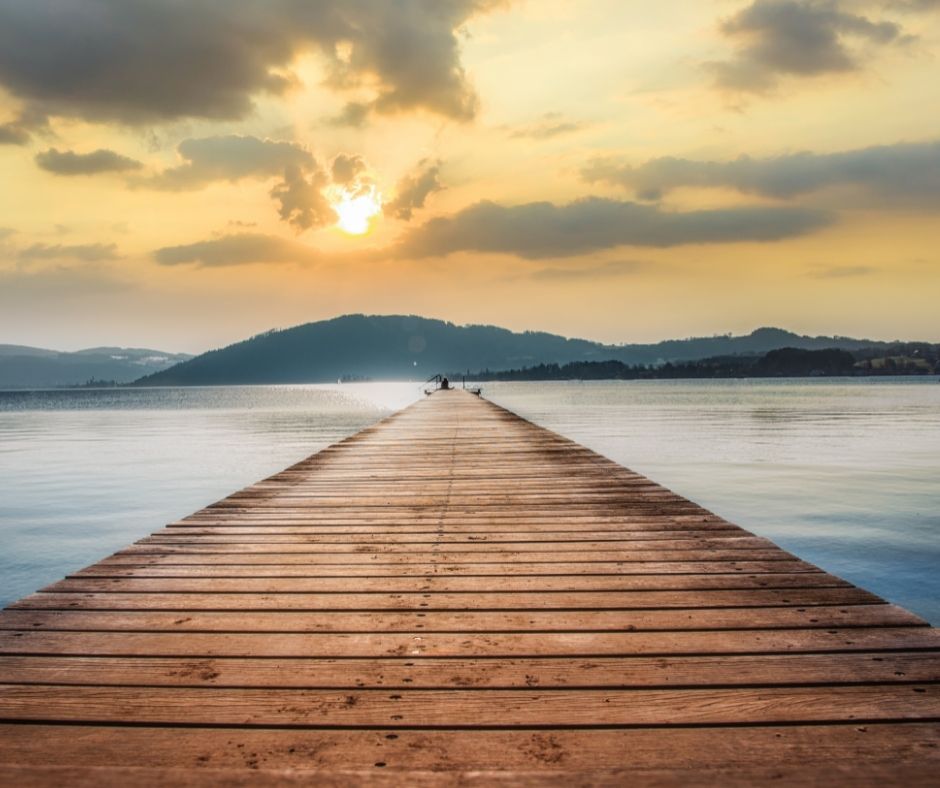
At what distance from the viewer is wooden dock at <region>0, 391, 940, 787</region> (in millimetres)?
2197

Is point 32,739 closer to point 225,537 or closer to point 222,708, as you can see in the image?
point 222,708

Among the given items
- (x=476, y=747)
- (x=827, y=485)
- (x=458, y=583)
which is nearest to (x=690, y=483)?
(x=827, y=485)

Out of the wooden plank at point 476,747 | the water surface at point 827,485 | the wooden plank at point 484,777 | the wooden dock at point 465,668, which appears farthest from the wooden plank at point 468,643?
the water surface at point 827,485

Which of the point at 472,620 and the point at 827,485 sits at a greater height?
the point at 472,620

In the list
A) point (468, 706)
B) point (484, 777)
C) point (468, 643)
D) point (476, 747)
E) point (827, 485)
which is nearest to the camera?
point (484, 777)

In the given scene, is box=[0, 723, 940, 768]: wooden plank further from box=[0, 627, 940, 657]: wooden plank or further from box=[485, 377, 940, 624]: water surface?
box=[485, 377, 940, 624]: water surface

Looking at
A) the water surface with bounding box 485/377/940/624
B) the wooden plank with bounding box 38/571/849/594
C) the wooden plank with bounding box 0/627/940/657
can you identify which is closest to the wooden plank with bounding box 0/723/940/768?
the wooden plank with bounding box 0/627/940/657

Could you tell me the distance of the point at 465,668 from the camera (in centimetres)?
284

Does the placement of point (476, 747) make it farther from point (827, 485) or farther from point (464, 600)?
point (827, 485)

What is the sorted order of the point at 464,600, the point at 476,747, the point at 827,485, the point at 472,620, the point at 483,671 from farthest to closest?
the point at 827,485 < the point at 464,600 < the point at 472,620 < the point at 483,671 < the point at 476,747

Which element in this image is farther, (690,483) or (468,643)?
(690,483)

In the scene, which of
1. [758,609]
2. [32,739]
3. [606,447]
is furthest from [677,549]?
[606,447]

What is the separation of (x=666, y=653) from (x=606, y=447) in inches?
1001

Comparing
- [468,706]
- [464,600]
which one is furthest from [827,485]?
[468,706]
